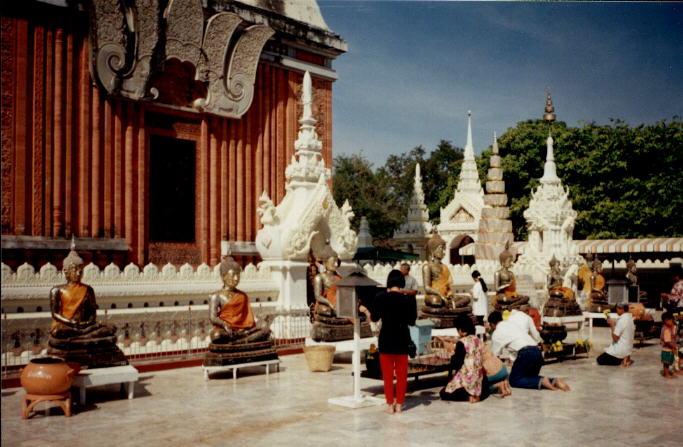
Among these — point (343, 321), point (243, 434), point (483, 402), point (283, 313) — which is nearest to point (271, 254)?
point (283, 313)

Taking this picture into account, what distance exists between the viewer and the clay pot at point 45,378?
24.8ft

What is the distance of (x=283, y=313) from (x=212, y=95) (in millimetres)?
5127

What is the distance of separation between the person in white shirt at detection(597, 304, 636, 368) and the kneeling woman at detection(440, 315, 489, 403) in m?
3.82

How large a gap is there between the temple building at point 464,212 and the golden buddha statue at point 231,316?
84.7ft

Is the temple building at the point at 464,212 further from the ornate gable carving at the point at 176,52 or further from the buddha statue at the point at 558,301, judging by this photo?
the ornate gable carving at the point at 176,52

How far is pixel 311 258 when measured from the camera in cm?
1653

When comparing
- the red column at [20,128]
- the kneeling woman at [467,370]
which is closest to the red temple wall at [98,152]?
the red column at [20,128]

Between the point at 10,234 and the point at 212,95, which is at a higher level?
the point at 212,95

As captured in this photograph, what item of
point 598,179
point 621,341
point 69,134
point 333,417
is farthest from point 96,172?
point 598,179

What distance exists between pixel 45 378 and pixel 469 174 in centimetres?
3103

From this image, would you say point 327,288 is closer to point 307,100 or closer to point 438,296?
point 438,296

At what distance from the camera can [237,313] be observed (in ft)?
34.4

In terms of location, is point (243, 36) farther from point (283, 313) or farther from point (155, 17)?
point (283, 313)

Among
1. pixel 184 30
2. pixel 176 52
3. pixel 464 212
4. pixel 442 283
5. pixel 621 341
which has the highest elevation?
Result: pixel 184 30
